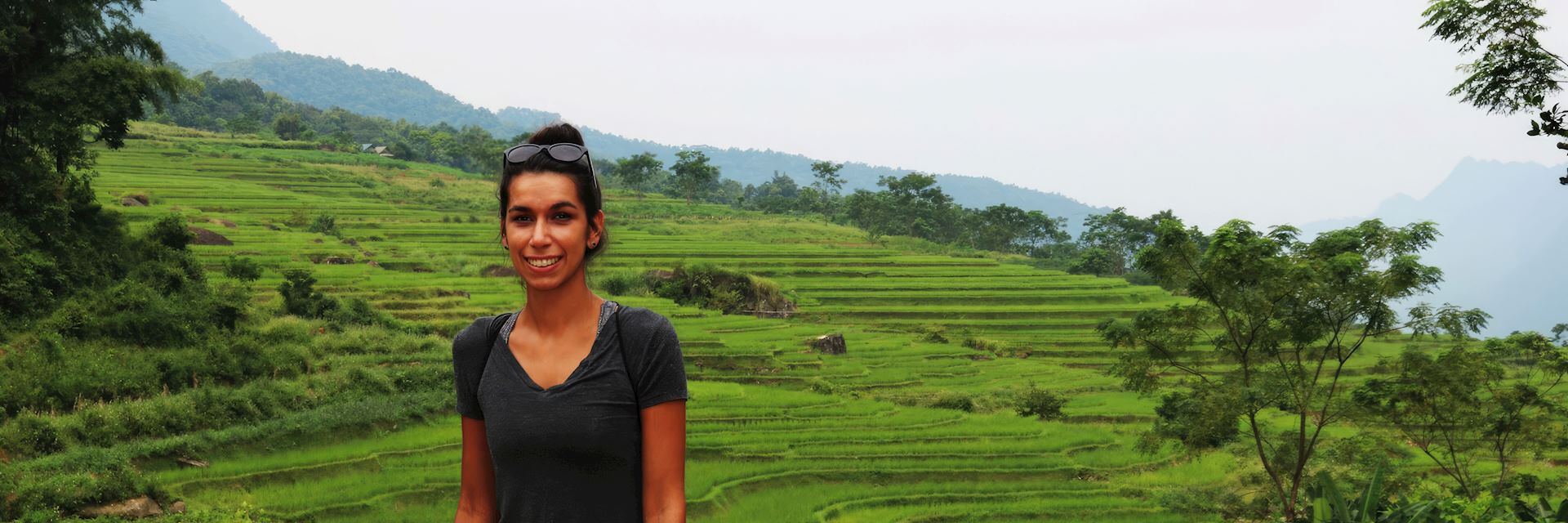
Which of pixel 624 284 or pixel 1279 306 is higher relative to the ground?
pixel 1279 306

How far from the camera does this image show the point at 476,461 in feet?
6.45

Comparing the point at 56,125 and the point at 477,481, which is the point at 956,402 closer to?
the point at 56,125

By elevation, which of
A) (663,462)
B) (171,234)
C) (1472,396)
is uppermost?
(663,462)

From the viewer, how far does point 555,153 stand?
182 cm

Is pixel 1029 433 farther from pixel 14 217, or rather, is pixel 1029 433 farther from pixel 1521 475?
pixel 14 217

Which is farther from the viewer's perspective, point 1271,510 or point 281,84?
point 281,84

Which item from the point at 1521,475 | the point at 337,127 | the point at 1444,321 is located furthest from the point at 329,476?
the point at 337,127

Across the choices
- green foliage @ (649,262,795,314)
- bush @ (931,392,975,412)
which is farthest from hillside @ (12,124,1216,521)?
green foliage @ (649,262,795,314)

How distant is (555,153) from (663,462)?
2.08ft

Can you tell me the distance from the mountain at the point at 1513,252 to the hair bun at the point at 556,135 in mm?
113604

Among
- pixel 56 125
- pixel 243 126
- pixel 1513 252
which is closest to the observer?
pixel 56 125

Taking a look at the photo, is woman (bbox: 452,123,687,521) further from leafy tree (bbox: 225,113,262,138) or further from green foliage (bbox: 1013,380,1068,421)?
leafy tree (bbox: 225,113,262,138)

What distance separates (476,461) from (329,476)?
454 inches

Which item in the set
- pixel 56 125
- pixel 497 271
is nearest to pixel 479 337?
pixel 56 125
